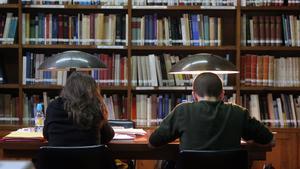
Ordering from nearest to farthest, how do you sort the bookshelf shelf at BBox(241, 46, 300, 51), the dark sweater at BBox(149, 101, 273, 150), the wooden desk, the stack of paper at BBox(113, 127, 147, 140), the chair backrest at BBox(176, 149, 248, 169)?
the chair backrest at BBox(176, 149, 248, 169), the dark sweater at BBox(149, 101, 273, 150), the wooden desk, the stack of paper at BBox(113, 127, 147, 140), the bookshelf shelf at BBox(241, 46, 300, 51)

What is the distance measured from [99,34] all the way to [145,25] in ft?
1.48

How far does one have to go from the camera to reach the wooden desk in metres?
2.56

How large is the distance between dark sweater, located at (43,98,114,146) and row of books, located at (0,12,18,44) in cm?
210

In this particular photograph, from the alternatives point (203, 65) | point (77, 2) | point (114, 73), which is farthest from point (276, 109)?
point (77, 2)

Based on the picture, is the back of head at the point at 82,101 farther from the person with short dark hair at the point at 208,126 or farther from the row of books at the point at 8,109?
the row of books at the point at 8,109

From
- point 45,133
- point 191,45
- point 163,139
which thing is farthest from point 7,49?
point 163,139

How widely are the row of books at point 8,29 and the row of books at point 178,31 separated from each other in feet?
3.74

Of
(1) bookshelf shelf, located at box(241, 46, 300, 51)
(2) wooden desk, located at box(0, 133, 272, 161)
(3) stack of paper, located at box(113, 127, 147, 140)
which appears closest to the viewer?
(2) wooden desk, located at box(0, 133, 272, 161)

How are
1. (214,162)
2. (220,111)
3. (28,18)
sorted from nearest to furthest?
(214,162) → (220,111) → (28,18)

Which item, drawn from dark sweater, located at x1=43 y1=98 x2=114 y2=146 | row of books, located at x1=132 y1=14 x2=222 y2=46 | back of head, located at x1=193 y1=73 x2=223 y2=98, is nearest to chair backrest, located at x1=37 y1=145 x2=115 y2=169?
dark sweater, located at x1=43 y1=98 x2=114 y2=146

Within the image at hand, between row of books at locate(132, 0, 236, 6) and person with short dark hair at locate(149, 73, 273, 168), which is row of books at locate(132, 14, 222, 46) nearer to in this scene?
row of books at locate(132, 0, 236, 6)

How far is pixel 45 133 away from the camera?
97.0 inches

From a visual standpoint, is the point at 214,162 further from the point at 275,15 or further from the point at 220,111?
the point at 275,15

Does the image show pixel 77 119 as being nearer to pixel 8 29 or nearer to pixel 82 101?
pixel 82 101
